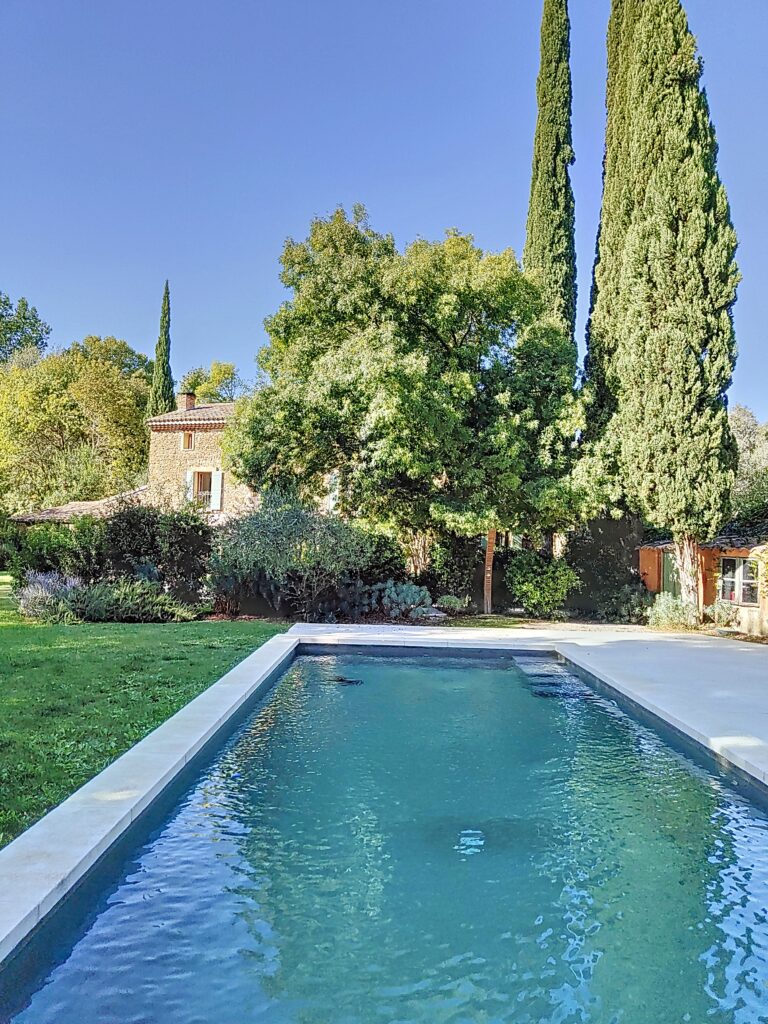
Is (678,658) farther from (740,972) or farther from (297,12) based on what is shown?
(297,12)

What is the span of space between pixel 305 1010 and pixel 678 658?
975 cm

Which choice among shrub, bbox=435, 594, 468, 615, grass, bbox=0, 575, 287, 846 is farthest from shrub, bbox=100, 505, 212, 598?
shrub, bbox=435, 594, 468, 615

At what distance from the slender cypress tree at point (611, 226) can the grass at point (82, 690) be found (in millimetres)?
10051

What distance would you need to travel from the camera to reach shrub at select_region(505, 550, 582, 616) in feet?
63.1

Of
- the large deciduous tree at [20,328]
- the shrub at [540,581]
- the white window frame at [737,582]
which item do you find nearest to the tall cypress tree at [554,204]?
the shrub at [540,581]

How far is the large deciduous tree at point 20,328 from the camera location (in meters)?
48.0

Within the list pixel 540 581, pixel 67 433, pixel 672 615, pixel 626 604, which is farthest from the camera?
pixel 67 433

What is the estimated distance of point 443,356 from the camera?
741 inches

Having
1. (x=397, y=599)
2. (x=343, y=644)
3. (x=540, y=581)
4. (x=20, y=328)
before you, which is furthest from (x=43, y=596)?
(x=20, y=328)

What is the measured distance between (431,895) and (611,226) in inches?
715

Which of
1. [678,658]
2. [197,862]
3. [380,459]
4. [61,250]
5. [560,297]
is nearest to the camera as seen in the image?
[197,862]

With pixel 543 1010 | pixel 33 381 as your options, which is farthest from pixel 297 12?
pixel 33 381

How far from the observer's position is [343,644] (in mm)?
12945

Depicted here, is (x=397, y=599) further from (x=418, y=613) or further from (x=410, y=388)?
(x=410, y=388)
